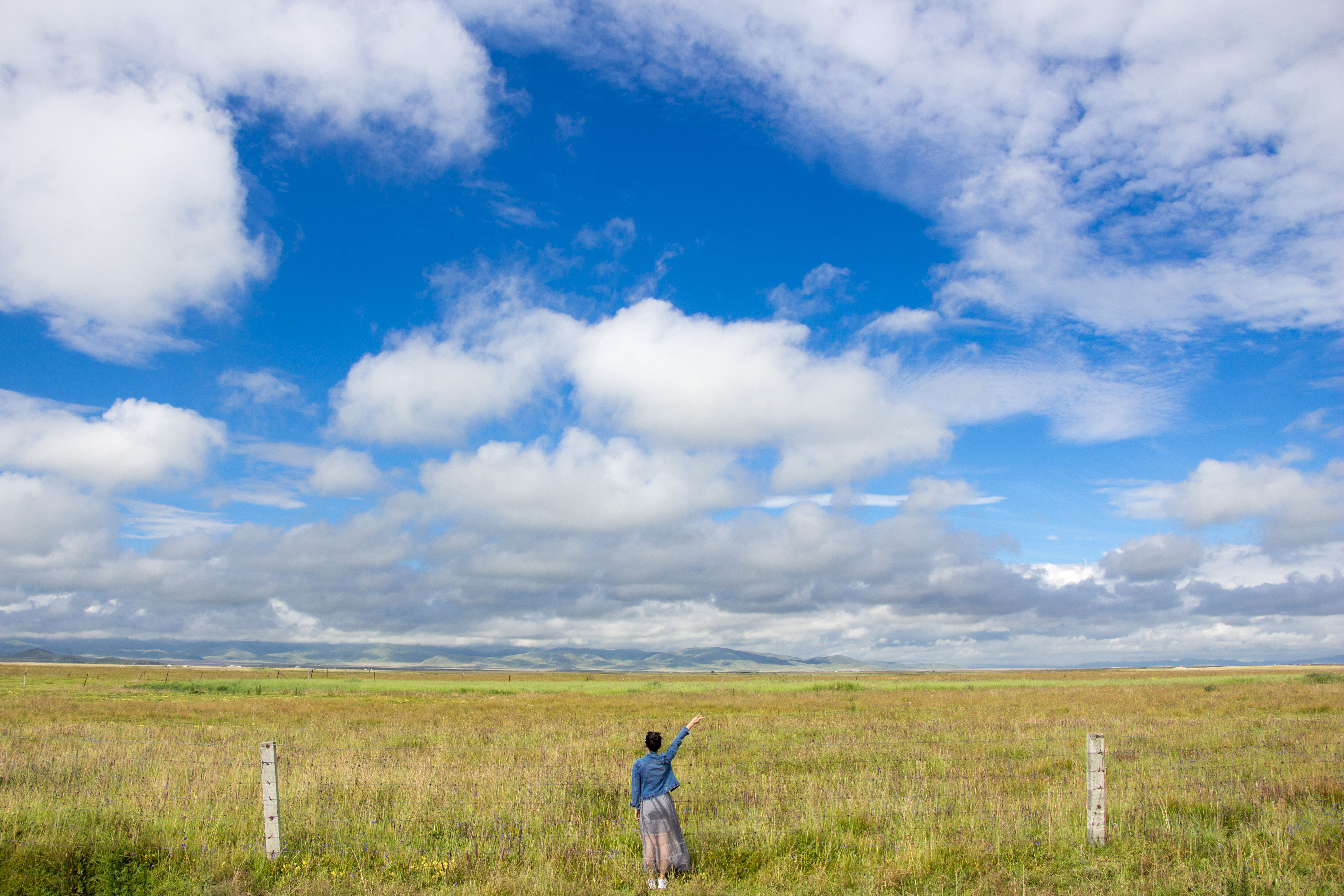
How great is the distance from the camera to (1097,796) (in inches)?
368

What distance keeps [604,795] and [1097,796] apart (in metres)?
8.55

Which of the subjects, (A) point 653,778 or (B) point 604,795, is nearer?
(A) point 653,778

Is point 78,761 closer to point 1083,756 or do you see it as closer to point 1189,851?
point 1189,851

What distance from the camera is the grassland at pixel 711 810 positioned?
8.36 meters

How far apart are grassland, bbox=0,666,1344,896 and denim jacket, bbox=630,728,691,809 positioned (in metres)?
0.93

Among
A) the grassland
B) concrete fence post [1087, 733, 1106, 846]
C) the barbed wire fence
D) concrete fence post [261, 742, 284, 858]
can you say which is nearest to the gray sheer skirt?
the grassland

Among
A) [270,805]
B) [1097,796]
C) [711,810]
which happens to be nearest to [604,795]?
[711,810]

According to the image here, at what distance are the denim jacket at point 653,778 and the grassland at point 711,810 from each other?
36.7 inches

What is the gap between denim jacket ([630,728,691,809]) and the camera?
27.4 ft

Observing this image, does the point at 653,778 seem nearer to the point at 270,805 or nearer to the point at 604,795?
the point at 270,805

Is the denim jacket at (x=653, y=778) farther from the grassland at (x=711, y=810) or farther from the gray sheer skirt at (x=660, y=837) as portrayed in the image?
the grassland at (x=711, y=810)

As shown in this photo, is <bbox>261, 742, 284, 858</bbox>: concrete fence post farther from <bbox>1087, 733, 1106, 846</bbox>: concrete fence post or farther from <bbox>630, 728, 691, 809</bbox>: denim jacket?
<bbox>1087, 733, 1106, 846</bbox>: concrete fence post

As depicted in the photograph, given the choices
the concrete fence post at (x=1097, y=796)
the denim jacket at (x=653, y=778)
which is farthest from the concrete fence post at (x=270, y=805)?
the concrete fence post at (x=1097, y=796)

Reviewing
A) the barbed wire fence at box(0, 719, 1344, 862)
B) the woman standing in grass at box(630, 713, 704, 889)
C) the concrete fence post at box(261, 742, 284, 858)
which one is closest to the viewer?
the woman standing in grass at box(630, 713, 704, 889)
